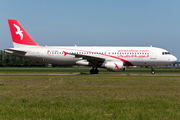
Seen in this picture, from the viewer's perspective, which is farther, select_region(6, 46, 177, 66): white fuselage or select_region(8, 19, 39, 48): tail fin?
select_region(8, 19, 39, 48): tail fin

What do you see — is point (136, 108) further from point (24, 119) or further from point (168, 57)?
point (168, 57)

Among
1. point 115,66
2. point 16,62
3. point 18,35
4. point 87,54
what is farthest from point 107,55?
point 16,62

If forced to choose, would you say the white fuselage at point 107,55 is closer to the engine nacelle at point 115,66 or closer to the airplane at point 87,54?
the airplane at point 87,54

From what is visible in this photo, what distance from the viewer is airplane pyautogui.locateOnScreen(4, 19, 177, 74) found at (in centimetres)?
3278

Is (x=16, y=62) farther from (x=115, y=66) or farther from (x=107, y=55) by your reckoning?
(x=115, y=66)

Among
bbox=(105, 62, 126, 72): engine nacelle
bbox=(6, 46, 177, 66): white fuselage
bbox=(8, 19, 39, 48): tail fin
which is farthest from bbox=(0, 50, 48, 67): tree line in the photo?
bbox=(105, 62, 126, 72): engine nacelle

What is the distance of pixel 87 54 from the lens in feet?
110

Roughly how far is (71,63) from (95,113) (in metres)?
26.7

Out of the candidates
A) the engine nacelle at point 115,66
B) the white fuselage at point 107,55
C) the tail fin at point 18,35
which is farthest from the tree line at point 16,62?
the engine nacelle at point 115,66

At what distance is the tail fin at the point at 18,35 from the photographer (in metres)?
34.5

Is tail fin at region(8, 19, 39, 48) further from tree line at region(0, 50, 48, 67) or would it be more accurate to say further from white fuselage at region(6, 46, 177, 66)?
tree line at region(0, 50, 48, 67)

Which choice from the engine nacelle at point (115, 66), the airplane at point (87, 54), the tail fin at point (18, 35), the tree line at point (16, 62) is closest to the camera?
the engine nacelle at point (115, 66)

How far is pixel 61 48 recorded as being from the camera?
3412 cm

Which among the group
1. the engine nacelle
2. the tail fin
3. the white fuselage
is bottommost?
the engine nacelle
